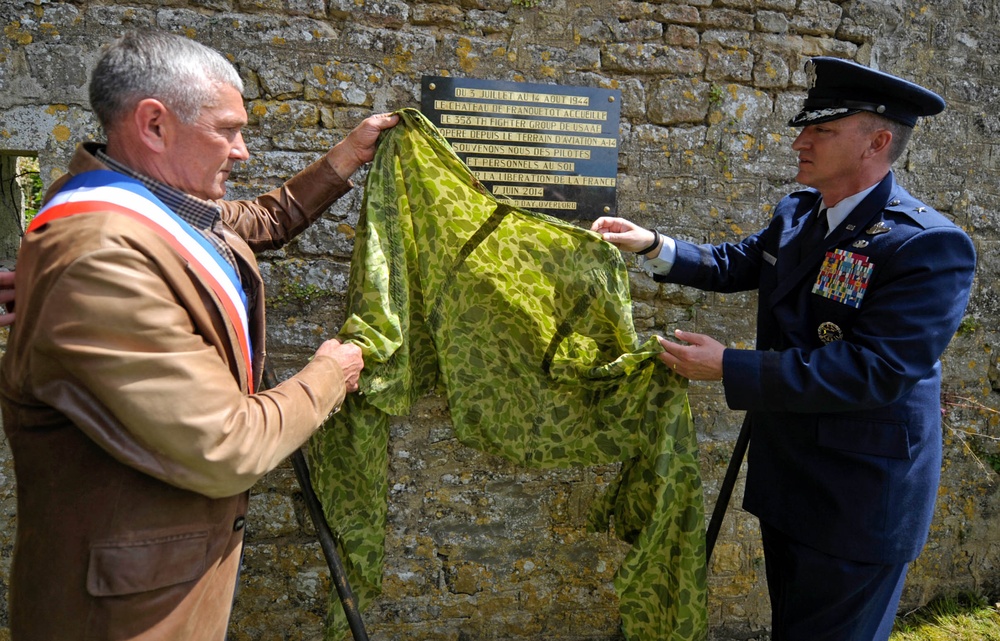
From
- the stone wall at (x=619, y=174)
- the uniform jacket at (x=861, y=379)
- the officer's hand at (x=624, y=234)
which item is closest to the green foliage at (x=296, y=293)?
the stone wall at (x=619, y=174)

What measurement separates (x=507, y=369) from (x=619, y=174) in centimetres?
112

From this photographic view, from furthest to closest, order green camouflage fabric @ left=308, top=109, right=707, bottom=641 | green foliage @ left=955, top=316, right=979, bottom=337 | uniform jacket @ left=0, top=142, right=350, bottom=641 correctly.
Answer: green foliage @ left=955, top=316, right=979, bottom=337 → green camouflage fabric @ left=308, top=109, right=707, bottom=641 → uniform jacket @ left=0, top=142, right=350, bottom=641

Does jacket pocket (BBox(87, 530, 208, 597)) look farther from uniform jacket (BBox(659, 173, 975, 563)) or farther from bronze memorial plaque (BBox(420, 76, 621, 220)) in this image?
bronze memorial plaque (BBox(420, 76, 621, 220))

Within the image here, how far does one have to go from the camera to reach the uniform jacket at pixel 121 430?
1.33 m

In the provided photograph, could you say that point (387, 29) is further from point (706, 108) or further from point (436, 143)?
point (706, 108)

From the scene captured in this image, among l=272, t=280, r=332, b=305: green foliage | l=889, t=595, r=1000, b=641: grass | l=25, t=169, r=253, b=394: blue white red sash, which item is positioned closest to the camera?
l=25, t=169, r=253, b=394: blue white red sash

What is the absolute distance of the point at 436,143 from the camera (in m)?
2.22

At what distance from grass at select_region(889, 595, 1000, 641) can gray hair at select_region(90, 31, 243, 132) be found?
3605 millimetres

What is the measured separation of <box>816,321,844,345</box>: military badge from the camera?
6.77ft

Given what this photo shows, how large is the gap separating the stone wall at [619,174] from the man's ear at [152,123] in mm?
1094

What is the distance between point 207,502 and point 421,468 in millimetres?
1393

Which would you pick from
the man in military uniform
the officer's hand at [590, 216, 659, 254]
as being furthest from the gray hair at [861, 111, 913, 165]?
the officer's hand at [590, 216, 659, 254]

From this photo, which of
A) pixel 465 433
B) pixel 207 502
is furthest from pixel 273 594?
pixel 207 502

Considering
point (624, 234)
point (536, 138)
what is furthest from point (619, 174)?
point (624, 234)
